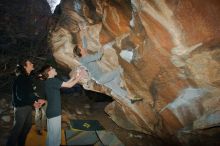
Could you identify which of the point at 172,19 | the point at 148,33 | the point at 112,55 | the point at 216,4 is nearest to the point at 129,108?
the point at 112,55

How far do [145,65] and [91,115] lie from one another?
4181 mm

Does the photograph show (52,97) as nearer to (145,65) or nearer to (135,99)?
(145,65)

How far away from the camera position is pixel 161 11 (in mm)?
4883

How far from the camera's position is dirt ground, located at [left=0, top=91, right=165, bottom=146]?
7391mm

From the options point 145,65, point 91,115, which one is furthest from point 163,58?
point 91,115

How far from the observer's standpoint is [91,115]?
944 cm

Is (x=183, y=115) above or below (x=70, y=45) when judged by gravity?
below

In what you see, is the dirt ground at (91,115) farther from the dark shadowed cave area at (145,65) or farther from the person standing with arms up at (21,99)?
the person standing with arms up at (21,99)

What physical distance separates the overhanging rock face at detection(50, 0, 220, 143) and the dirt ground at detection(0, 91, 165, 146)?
0.95 feet

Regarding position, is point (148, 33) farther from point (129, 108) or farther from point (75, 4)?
point (75, 4)

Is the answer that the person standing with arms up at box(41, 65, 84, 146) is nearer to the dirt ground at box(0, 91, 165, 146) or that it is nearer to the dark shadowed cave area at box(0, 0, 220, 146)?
the dark shadowed cave area at box(0, 0, 220, 146)

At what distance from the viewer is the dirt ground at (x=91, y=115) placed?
7391 millimetres

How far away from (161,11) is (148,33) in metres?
0.60

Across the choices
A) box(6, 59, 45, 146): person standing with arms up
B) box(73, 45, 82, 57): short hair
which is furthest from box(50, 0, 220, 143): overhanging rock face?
box(6, 59, 45, 146): person standing with arms up
